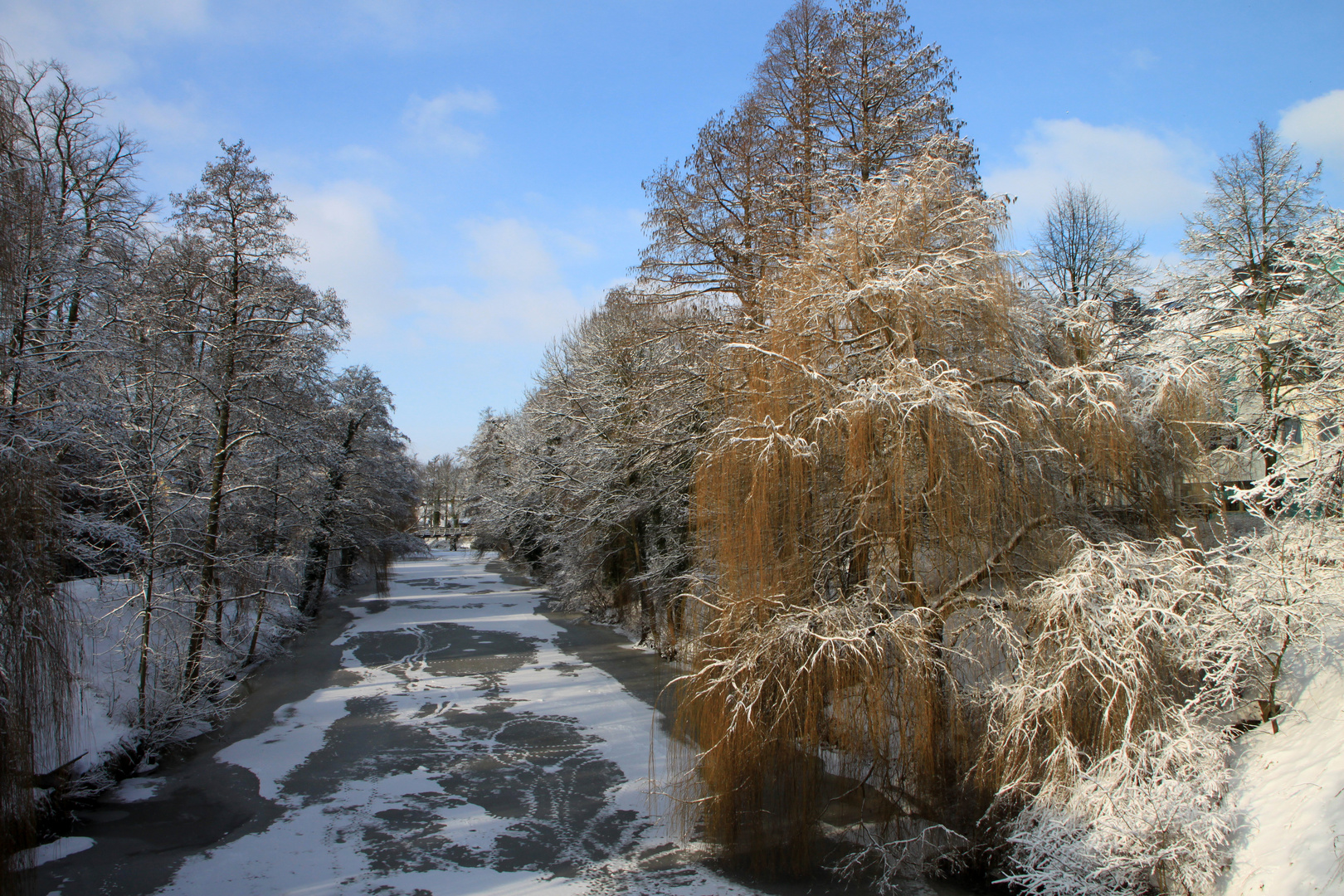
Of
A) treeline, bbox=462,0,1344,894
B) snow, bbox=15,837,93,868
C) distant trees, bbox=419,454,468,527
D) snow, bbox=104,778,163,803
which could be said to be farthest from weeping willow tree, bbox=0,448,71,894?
distant trees, bbox=419,454,468,527

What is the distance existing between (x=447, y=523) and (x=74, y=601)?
88.6 metres

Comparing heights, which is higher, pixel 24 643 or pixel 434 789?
pixel 24 643

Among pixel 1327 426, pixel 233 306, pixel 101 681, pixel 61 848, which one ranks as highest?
pixel 233 306

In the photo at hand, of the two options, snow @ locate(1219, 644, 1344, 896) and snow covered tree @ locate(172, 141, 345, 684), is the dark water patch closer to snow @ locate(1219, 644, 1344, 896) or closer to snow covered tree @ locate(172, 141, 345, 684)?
snow covered tree @ locate(172, 141, 345, 684)

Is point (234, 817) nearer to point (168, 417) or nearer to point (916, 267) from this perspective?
point (168, 417)

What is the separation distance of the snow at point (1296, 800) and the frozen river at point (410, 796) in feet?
9.22

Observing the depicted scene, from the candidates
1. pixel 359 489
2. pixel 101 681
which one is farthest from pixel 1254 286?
pixel 359 489

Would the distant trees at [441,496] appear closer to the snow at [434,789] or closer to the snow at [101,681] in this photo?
the snow at [434,789]

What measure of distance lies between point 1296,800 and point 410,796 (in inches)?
371

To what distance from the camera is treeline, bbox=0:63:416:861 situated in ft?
18.3

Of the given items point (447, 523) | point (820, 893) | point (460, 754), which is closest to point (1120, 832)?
point (820, 893)

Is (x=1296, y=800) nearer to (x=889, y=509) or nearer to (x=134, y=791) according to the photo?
(x=889, y=509)

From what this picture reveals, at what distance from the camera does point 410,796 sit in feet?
31.6

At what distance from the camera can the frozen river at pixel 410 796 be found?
7.44 meters
